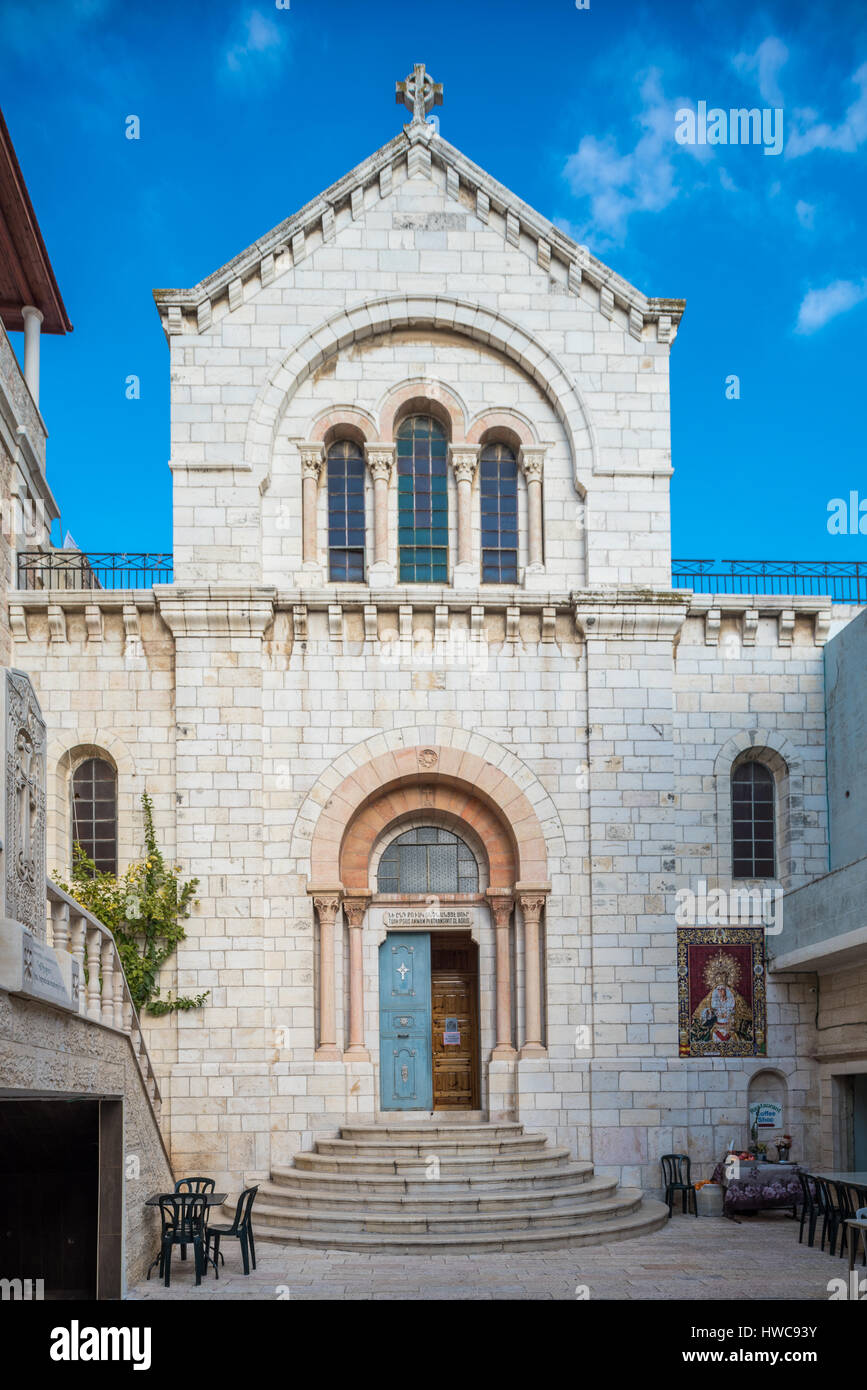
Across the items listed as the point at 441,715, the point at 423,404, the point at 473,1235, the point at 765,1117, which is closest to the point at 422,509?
the point at 423,404

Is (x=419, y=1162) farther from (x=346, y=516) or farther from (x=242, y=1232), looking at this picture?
(x=346, y=516)

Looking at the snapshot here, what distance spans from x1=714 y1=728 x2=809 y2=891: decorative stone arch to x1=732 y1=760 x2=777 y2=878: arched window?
0.55ft

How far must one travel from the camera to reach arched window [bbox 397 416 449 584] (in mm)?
22797

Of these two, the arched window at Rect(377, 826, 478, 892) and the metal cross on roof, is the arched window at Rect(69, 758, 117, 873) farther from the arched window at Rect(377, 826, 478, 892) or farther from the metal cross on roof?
the metal cross on roof

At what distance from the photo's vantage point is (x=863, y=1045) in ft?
65.2

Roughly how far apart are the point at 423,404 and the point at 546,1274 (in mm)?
13137

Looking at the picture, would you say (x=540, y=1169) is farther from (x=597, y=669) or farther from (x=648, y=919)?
(x=597, y=669)

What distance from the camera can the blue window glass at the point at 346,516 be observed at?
22.8 meters

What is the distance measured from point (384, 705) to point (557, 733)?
2662 millimetres

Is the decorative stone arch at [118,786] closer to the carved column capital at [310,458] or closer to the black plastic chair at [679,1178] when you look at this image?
the carved column capital at [310,458]

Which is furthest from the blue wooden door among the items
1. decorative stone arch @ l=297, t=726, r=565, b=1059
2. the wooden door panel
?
decorative stone arch @ l=297, t=726, r=565, b=1059

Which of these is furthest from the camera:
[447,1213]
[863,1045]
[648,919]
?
[648,919]

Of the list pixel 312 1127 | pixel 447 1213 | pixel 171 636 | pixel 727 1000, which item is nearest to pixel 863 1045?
pixel 727 1000

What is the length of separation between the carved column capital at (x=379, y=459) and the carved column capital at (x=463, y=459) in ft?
3.28
